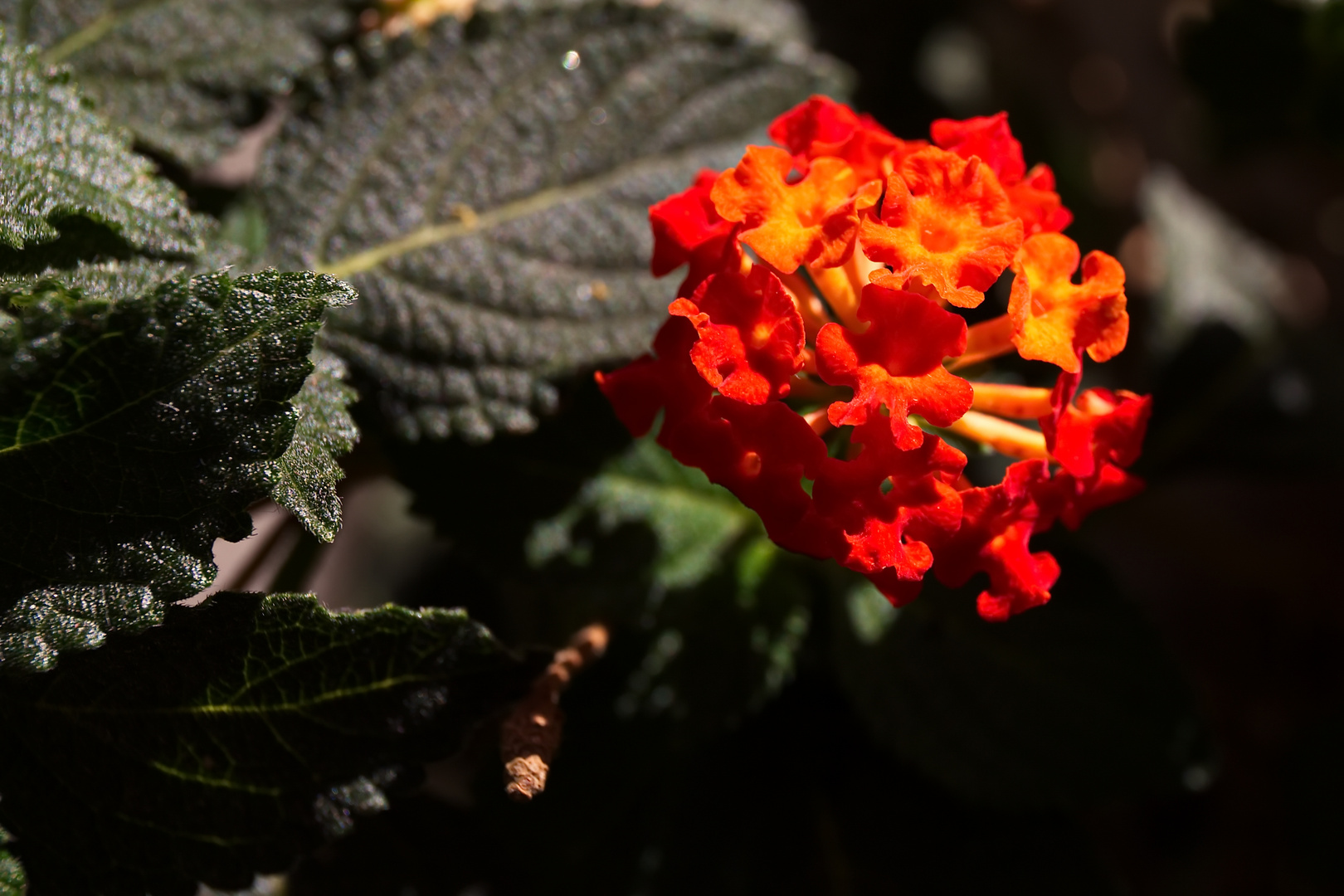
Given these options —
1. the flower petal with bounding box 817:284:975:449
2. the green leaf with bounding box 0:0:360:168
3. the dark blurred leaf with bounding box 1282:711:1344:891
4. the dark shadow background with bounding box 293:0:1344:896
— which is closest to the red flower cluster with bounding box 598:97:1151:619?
the flower petal with bounding box 817:284:975:449

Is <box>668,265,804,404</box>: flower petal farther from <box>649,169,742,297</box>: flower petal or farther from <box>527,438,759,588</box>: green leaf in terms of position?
<box>527,438,759,588</box>: green leaf

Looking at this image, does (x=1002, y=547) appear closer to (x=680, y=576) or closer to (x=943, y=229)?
(x=943, y=229)

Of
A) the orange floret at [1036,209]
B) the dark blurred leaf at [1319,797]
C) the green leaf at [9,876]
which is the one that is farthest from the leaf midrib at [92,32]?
the dark blurred leaf at [1319,797]

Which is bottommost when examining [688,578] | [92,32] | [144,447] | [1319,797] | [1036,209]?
[1319,797]

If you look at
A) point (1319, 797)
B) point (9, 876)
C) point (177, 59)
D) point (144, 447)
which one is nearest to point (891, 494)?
point (144, 447)

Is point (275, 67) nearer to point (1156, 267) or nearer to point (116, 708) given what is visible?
point (116, 708)

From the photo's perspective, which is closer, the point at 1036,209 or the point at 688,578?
the point at 1036,209
